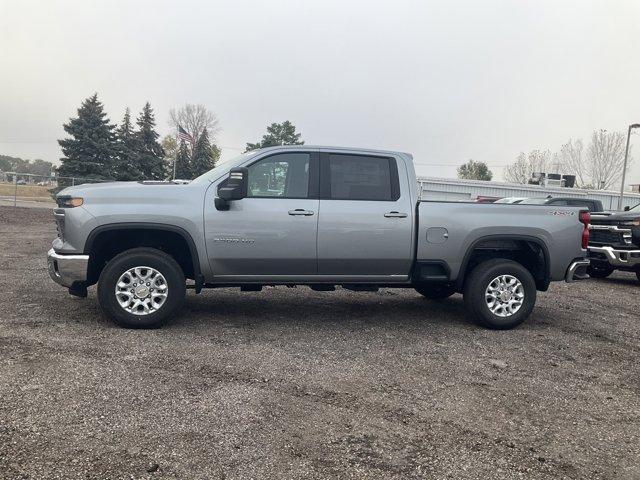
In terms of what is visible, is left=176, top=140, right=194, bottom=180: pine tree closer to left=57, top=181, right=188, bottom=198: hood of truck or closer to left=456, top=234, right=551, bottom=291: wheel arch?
left=57, top=181, right=188, bottom=198: hood of truck

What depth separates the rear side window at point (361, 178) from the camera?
596 cm

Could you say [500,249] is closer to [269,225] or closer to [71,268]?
[269,225]

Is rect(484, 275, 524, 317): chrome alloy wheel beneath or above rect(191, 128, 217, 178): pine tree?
beneath

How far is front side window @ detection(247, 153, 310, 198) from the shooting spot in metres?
5.76

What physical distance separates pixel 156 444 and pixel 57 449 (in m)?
0.53

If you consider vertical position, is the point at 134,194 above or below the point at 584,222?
above

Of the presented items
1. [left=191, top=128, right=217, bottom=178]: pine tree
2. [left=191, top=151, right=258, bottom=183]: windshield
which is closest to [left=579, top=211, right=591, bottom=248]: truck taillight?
[left=191, top=151, right=258, bottom=183]: windshield

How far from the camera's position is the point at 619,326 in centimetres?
688

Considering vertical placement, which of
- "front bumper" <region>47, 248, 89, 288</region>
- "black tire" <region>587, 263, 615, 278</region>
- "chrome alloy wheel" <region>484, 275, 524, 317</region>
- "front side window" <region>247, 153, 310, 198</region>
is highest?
"front side window" <region>247, 153, 310, 198</region>

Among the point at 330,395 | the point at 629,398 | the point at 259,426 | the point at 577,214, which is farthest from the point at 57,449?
the point at 577,214

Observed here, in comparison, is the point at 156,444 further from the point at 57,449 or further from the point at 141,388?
the point at 141,388

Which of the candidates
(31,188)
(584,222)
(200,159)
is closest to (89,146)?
(31,188)

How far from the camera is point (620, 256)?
10.4 m

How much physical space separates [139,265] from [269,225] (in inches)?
54.7
